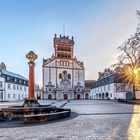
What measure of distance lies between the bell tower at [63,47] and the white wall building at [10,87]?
55.3 feet

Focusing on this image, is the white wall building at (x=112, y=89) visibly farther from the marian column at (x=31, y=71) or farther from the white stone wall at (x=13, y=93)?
the marian column at (x=31, y=71)

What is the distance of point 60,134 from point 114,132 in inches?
83.0

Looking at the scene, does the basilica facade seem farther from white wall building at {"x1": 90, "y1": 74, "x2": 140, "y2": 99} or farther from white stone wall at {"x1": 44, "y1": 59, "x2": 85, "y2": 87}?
white wall building at {"x1": 90, "y1": 74, "x2": 140, "y2": 99}

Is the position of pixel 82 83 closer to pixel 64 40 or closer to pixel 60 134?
pixel 64 40

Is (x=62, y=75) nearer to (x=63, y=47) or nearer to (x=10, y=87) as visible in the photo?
(x=63, y=47)

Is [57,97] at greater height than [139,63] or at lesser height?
lesser

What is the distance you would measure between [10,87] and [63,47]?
28347mm

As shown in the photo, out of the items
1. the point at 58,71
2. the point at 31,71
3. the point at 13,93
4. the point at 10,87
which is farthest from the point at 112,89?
the point at 31,71

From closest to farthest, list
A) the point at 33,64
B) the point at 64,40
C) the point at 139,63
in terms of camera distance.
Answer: the point at 33,64, the point at 139,63, the point at 64,40

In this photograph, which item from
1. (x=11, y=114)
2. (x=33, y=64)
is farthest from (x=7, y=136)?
(x=33, y=64)

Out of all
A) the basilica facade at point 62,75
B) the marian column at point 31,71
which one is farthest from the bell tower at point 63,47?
the marian column at point 31,71

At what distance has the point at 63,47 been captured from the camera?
89.0 metres

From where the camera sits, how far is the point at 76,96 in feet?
283

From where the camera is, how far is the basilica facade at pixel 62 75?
82750 millimetres
